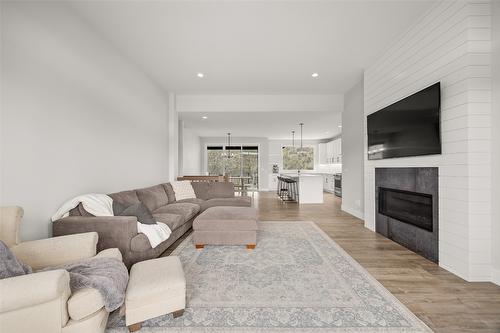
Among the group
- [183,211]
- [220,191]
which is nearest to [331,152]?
[220,191]

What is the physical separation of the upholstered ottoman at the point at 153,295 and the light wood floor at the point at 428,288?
1.85 meters

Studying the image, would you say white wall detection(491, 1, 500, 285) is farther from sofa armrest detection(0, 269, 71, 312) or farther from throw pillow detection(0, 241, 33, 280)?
throw pillow detection(0, 241, 33, 280)

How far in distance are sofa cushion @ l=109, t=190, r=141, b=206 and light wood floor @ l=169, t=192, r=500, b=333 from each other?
10.3 ft

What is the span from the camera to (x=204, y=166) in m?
11.8

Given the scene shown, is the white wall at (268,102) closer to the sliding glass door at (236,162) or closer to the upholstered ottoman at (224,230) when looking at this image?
the upholstered ottoman at (224,230)

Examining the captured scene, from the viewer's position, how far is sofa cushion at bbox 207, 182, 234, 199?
533 centimetres

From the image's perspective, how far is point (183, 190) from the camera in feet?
16.6

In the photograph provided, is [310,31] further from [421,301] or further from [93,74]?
[421,301]

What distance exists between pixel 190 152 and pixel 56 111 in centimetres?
718

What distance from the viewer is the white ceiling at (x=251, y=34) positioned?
2.58 meters

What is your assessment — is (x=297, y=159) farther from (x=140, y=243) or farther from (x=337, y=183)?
(x=140, y=243)

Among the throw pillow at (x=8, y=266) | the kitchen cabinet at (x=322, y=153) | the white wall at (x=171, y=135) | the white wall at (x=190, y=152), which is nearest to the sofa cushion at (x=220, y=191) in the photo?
the white wall at (x=171, y=135)

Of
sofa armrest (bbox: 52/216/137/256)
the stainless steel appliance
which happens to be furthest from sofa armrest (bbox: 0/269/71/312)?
the stainless steel appliance

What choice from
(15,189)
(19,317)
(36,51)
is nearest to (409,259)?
(19,317)
